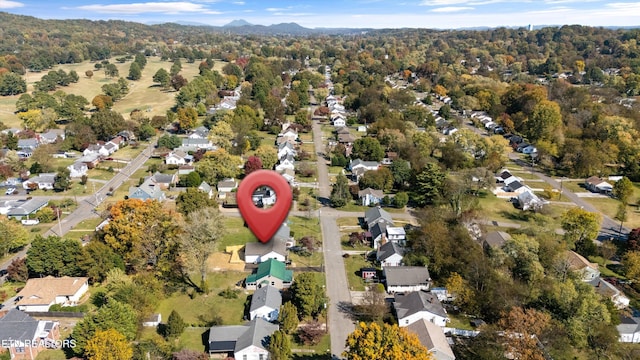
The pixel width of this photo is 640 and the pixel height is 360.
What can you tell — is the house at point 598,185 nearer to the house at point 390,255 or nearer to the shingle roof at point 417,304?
the house at point 390,255

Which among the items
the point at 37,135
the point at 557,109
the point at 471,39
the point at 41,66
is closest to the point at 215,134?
the point at 37,135

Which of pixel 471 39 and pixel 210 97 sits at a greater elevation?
pixel 471 39

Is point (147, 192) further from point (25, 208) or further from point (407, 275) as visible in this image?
point (407, 275)

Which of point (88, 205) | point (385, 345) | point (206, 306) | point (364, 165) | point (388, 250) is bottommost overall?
point (206, 306)

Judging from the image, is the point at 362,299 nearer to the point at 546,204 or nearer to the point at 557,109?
the point at 546,204

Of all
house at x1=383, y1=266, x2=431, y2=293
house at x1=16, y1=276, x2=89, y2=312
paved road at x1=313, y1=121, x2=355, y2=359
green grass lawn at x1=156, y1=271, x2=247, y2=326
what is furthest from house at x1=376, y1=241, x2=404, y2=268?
house at x1=16, y1=276, x2=89, y2=312

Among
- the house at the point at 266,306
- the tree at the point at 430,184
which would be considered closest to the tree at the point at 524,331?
the house at the point at 266,306

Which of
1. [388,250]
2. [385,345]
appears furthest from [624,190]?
[385,345]

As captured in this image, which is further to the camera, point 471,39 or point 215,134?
point 471,39
